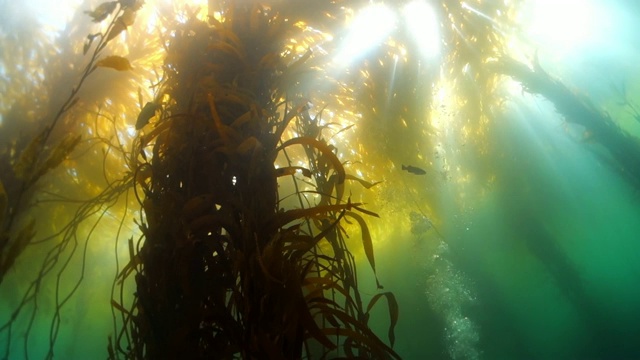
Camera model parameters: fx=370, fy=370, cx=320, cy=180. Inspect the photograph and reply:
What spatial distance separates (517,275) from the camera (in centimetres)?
5388

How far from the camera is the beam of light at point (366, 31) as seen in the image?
4137 millimetres

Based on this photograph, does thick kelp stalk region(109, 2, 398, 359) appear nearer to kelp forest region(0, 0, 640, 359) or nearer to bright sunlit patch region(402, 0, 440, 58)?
kelp forest region(0, 0, 640, 359)

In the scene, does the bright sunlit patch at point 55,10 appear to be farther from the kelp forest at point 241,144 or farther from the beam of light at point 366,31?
→ the beam of light at point 366,31

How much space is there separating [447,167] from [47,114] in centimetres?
1317

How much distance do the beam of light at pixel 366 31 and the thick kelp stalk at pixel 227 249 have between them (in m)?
2.12

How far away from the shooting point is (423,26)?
539cm

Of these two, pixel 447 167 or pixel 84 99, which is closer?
pixel 84 99

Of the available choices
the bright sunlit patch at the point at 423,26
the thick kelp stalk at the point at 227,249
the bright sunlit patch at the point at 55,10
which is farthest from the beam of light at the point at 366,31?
the bright sunlit patch at the point at 55,10

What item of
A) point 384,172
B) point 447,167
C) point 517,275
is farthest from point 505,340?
point 384,172

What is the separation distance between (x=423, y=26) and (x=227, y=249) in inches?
193

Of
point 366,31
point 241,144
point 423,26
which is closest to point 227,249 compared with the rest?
point 241,144

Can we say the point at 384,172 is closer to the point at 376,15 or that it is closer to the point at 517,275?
the point at 376,15

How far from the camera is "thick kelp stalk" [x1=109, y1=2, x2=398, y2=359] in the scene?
57.2 inches

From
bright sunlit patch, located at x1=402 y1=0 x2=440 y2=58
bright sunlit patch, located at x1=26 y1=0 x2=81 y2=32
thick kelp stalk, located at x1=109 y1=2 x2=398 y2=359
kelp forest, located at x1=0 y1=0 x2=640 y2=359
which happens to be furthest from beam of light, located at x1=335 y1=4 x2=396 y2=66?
bright sunlit patch, located at x1=26 y1=0 x2=81 y2=32
